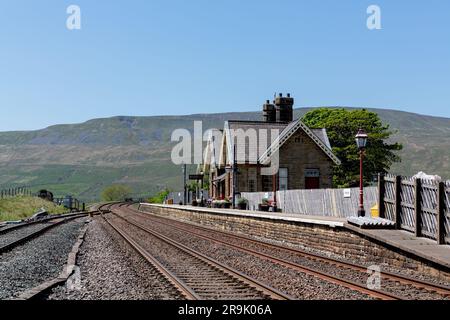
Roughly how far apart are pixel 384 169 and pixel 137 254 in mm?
55206

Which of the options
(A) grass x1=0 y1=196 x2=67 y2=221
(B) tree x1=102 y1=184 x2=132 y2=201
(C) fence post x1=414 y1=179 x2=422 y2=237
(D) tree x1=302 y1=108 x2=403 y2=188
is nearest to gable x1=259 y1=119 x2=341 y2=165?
(D) tree x1=302 y1=108 x2=403 y2=188

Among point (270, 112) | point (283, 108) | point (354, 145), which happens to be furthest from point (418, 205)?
point (354, 145)

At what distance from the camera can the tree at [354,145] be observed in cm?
6775

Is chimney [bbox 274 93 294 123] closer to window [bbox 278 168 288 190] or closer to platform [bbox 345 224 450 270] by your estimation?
window [bbox 278 168 288 190]

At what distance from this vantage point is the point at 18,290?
11742 millimetres

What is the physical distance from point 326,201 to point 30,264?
17986 millimetres

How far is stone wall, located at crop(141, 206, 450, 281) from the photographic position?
14364 mm

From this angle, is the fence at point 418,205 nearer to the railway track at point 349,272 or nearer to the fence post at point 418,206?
the fence post at point 418,206

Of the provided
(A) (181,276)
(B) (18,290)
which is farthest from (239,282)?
(B) (18,290)

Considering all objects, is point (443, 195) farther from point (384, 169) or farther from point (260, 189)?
point (384, 169)

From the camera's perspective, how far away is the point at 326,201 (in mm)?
31172

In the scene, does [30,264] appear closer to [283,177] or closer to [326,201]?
[326,201]

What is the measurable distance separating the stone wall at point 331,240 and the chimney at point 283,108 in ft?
97.6
